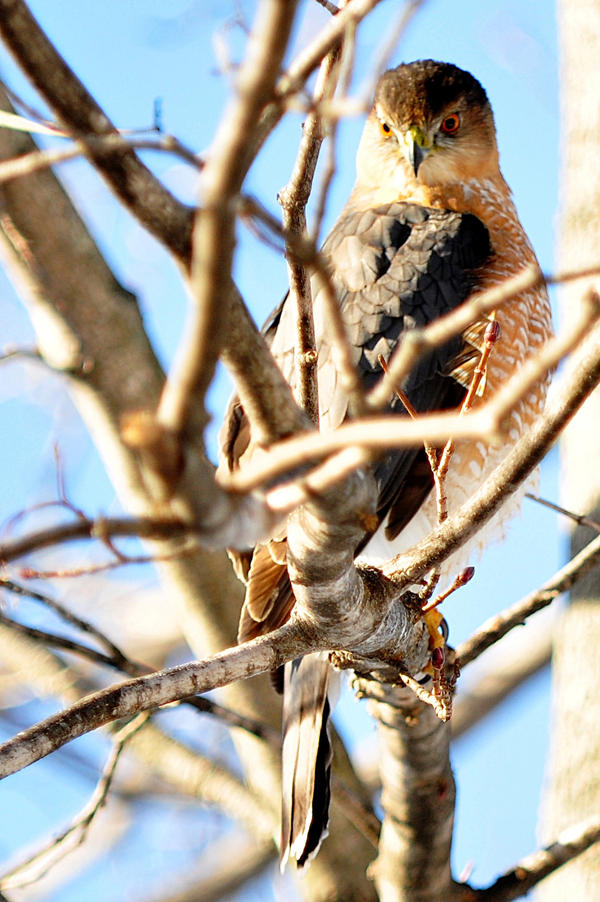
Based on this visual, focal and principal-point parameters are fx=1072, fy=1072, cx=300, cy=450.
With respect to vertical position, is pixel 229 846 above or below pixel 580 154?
below

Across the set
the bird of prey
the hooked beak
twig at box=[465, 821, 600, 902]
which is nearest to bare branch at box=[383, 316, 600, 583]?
the bird of prey

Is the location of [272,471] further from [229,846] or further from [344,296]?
[229,846]

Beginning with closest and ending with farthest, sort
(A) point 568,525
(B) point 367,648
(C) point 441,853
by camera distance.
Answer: (B) point 367,648
(C) point 441,853
(A) point 568,525

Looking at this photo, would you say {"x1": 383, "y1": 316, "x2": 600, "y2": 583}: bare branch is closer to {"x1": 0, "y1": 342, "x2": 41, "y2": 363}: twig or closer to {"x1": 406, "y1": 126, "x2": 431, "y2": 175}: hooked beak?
{"x1": 0, "y1": 342, "x2": 41, "y2": 363}: twig

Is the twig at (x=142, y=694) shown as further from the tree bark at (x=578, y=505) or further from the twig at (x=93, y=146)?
the tree bark at (x=578, y=505)

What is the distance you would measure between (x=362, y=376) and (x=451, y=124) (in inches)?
59.6

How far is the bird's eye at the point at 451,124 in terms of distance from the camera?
14.7ft

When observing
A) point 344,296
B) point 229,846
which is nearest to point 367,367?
point 344,296

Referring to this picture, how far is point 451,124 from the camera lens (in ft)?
14.7

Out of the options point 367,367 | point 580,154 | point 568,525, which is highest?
point 580,154

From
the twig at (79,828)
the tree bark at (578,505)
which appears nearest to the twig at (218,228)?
the twig at (79,828)

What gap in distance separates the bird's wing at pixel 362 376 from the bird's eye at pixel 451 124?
719mm

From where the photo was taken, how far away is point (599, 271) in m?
1.35

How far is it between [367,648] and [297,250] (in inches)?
68.2
